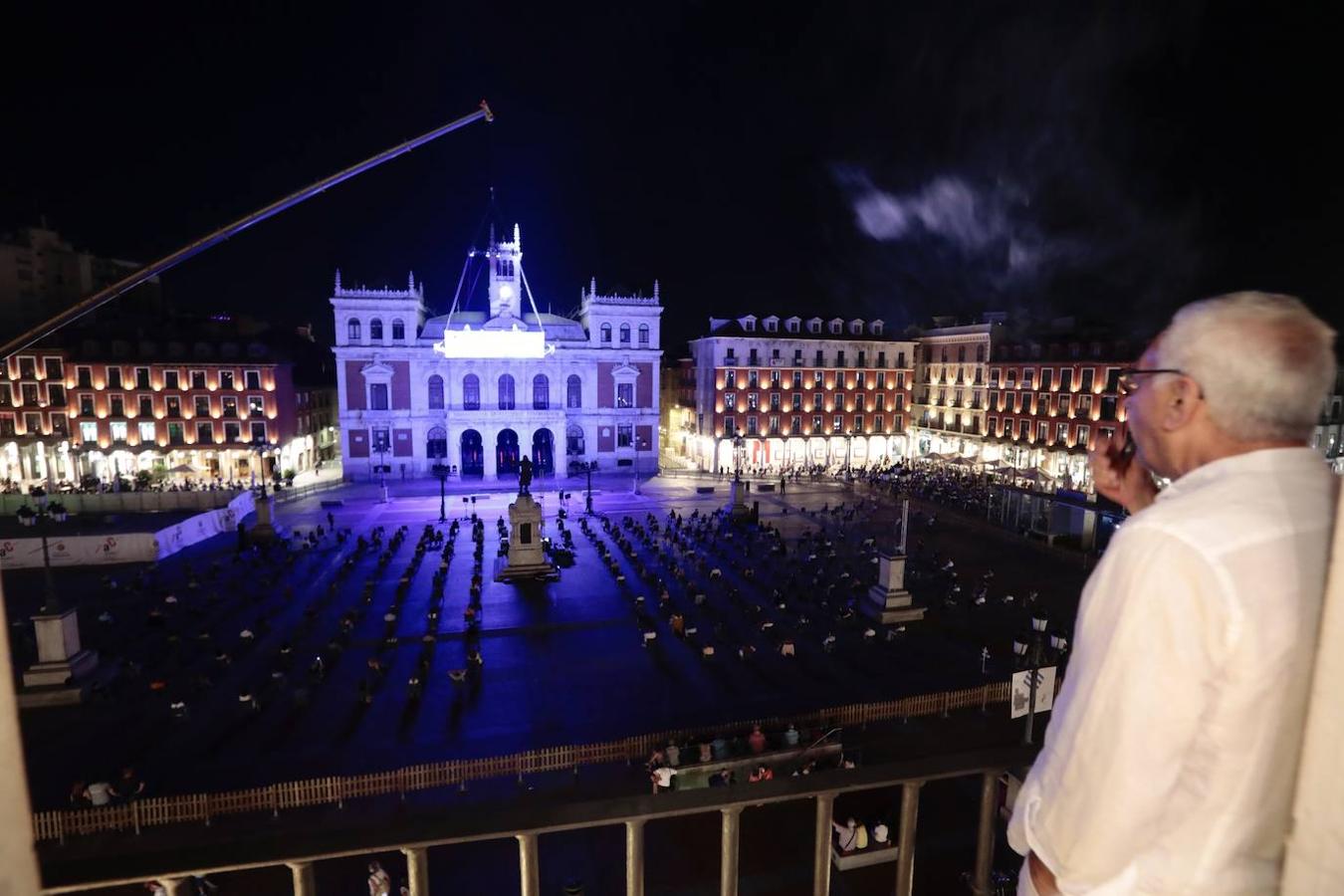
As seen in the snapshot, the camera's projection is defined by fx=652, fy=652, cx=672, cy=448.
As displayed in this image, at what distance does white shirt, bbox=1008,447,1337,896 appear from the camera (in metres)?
1.35

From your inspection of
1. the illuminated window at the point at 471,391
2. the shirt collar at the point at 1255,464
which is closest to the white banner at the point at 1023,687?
the shirt collar at the point at 1255,464

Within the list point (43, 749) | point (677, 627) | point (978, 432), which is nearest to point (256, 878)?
point (43, 749)

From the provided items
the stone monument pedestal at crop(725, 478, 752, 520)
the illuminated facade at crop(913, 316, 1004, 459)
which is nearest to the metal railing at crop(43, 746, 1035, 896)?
the stone monument pedestal at crop(725, 478, 752, 520)

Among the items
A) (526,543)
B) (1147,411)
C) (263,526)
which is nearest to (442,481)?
(263,526)

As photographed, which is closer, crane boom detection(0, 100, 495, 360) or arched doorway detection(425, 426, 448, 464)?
crane boom detection(0, 100, 495, 360)

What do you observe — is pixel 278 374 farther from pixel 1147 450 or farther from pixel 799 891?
pixel 1147 450

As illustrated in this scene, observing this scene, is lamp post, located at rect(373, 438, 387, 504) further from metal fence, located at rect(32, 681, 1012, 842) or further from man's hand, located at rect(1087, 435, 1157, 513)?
man's hand, located at rect(1087, 435, 1157, 513)

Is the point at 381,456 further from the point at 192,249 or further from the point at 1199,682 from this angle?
the point at 1199,682

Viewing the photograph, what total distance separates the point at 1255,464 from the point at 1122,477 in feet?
1.89

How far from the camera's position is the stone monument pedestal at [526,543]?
2395 centimetres

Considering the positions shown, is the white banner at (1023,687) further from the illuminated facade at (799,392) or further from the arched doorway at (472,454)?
the arched doorway at (472,454)

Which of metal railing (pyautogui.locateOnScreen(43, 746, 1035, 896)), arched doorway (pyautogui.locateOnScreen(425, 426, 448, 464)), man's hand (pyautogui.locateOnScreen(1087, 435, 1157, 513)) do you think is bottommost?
arched doorway (pyautogui.locateOnScreen(425, 426, 448, 464))

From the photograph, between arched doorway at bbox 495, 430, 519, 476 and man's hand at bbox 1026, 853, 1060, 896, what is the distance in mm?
49857

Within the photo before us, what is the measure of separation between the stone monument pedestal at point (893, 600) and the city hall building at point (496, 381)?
3044 cm
